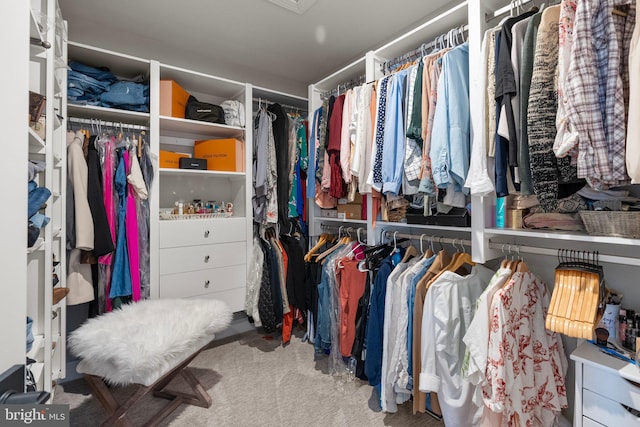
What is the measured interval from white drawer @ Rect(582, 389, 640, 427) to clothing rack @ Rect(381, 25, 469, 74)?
1.70m

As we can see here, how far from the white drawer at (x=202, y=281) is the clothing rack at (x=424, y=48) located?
1.91m

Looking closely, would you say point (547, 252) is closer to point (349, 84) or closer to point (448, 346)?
point (448, 346)

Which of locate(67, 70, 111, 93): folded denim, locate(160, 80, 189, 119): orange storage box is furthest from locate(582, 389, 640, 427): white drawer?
locate(67, 70, 111, 93): folded denim

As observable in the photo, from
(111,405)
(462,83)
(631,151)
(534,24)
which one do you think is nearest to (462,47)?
(462,83)

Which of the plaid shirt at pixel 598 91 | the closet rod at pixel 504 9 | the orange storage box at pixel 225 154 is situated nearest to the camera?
the plaid shirt at pixel 598 91

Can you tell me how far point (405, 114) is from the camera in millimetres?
1706

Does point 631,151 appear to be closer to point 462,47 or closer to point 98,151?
point 462,47

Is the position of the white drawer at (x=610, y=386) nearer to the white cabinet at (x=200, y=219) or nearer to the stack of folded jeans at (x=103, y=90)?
the white cabinet at (x=200, y=219)

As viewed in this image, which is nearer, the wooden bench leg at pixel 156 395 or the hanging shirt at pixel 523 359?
the hanging shirt at pixel 523 359

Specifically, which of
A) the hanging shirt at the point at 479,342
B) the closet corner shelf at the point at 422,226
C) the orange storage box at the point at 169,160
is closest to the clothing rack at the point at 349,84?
the closet corner shelf at the point at 422,226

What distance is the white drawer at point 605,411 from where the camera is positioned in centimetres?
102

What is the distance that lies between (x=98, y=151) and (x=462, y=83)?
2.22 metres

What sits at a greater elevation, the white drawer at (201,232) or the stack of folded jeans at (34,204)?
the stack of folded jeans at (34,204)

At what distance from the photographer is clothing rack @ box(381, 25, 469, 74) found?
1622 mm
